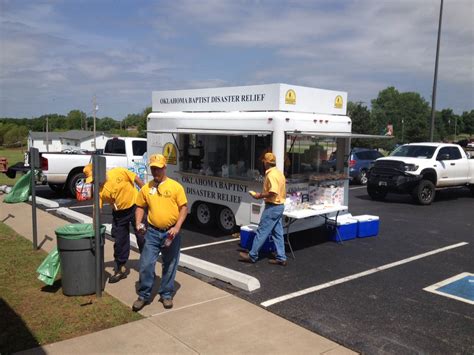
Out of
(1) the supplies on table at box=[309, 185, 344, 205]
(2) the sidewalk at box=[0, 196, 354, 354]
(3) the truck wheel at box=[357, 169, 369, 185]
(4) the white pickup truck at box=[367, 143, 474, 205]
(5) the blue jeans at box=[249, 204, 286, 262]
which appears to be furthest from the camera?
(3) the truck wheel at box=[357, 169, 369, 185]

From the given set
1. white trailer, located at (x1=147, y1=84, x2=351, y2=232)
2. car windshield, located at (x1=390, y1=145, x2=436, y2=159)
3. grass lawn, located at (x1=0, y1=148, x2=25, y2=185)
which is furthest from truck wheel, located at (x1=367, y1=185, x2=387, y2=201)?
grass lawn, located at (x1=0, y1=148, x2=25, y2=185)

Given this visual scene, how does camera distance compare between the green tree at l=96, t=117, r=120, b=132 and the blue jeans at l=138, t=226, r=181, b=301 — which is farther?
the green tree at l=96, t=117, r=120, b=132

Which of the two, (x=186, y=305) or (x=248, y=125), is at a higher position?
(x=248, y=125)

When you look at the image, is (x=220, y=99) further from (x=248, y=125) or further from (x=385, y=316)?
(x=385, y=316)

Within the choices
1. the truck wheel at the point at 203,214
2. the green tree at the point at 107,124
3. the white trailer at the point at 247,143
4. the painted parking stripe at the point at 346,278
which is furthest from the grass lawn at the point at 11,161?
the green tree at the point at 107,124

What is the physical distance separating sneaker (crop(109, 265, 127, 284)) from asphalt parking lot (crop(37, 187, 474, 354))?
4.06 ft

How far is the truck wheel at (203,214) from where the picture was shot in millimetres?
9383

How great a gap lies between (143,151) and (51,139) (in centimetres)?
8408

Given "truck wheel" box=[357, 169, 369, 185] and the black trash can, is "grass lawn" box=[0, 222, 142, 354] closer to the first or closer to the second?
the black trash can

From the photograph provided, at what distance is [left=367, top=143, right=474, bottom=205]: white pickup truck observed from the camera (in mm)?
13789

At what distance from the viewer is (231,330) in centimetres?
469

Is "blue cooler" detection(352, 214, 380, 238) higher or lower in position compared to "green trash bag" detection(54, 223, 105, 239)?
lower

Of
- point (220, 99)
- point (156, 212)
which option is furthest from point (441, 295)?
point (220, 99)

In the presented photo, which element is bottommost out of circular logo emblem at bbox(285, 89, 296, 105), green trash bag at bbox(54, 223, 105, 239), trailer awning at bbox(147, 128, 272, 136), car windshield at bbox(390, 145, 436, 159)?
green trash bag at bbox(54, 223, 105, 239)
